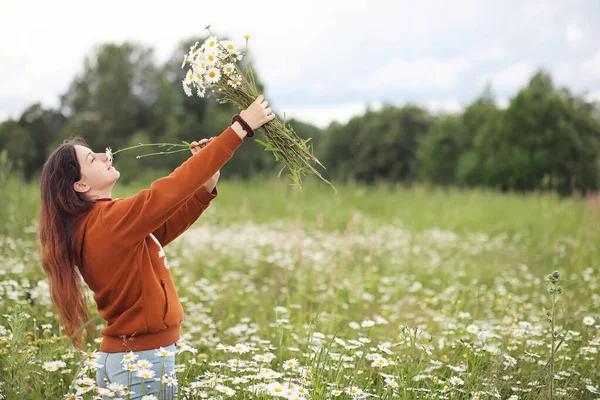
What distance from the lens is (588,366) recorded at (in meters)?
3.22

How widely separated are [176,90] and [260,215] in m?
21.0

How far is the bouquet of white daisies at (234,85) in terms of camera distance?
8.34 ft

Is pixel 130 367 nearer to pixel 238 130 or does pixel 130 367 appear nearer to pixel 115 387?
pixel 115 387

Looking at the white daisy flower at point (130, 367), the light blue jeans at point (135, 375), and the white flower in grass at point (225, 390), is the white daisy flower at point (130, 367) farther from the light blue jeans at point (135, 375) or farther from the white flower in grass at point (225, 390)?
the white flower in grass at point (225, 390)

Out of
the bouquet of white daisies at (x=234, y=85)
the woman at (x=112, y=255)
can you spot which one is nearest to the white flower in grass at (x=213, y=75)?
the bouquet of white daisies at (x=234, y=85)

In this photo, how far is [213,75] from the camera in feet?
8.37

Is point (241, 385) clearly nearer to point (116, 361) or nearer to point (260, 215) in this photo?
point (116, 361)

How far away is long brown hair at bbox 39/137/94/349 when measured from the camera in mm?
2363

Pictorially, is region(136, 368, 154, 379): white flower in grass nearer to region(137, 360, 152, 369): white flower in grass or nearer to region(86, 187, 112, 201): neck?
region(137, 360, 152, 369): white flower in grass

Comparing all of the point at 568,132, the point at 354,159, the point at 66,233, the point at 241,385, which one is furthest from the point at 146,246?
the point at 354,159

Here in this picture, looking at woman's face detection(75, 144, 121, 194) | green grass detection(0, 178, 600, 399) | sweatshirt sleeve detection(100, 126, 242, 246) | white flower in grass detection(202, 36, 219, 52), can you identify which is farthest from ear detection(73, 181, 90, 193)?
white flower in grass detection(202, 36, 219, 52)

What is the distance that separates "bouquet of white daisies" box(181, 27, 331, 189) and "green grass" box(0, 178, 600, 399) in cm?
74

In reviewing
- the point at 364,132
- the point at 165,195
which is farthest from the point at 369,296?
the point at 364,132

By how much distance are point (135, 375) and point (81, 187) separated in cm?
84
